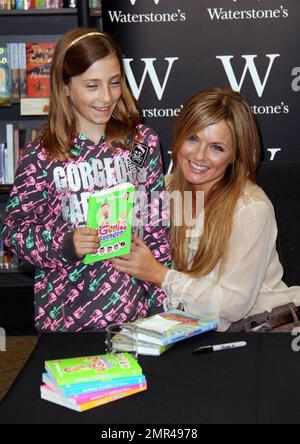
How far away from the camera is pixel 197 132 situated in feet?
8.64

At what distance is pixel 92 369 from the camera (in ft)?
6.28

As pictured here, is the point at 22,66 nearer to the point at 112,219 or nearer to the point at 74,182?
the point at 74,182

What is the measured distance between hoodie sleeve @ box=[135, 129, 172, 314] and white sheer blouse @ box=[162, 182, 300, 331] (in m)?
0.08

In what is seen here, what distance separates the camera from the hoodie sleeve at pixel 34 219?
245 cm

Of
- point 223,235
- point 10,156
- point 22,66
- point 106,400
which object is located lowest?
point 106,400

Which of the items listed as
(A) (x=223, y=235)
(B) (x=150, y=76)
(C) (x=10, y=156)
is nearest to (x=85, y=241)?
(A) (x=223, y=235)

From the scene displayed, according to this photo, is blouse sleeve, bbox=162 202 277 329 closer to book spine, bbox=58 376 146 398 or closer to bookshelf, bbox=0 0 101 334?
book spine, bbox=58 376 146 398

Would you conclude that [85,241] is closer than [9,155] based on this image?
Yes

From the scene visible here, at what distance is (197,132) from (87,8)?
1.74 m

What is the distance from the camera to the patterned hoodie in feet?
8.12

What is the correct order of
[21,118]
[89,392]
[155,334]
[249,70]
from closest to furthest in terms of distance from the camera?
[89,392]
[155,334]
[249,70]
[21,118]

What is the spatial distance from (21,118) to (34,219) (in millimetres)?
2260

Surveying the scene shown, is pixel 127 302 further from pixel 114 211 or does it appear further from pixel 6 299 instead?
pixel 6 299
